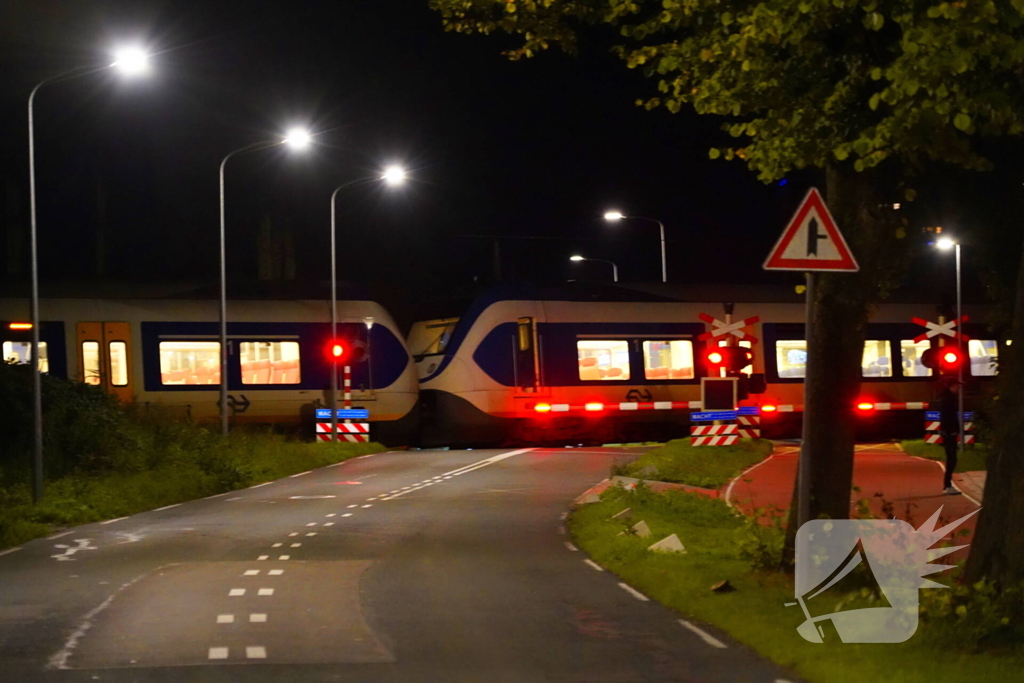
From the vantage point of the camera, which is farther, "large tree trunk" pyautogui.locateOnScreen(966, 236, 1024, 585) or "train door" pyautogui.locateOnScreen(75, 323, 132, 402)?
"train door" pyautogui.locateOnScreen(75, 323, 132, 402)

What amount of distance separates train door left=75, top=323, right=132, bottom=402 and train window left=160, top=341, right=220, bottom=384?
882mm

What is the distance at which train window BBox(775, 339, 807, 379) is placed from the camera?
127ft

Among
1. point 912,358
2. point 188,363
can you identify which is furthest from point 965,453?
point 188,363

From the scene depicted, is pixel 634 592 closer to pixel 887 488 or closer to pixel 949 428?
pixel 887 488

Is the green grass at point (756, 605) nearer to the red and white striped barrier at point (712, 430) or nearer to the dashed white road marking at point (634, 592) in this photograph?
the dashed white road marking at point (634, 592)

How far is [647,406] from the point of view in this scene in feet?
121

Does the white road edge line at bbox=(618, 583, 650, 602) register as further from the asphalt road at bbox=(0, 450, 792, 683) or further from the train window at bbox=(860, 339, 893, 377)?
the train window at bbox=(860, 339, 893, 377)

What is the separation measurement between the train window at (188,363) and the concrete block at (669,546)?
22.2m

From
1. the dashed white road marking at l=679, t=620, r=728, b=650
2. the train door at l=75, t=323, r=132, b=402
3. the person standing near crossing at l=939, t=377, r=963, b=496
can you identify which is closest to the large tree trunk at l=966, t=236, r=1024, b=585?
the dashed white road marking at l=679, t=620, r=728, b=650

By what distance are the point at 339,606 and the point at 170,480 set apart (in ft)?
41.9

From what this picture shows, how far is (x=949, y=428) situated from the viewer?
21328 millimetres

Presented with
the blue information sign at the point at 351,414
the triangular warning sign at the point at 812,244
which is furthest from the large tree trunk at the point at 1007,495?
the blue information sign at the point at 351,414

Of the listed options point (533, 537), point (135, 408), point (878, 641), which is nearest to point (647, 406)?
point (135, 408)

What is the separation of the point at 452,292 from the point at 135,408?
1026 centimetres
